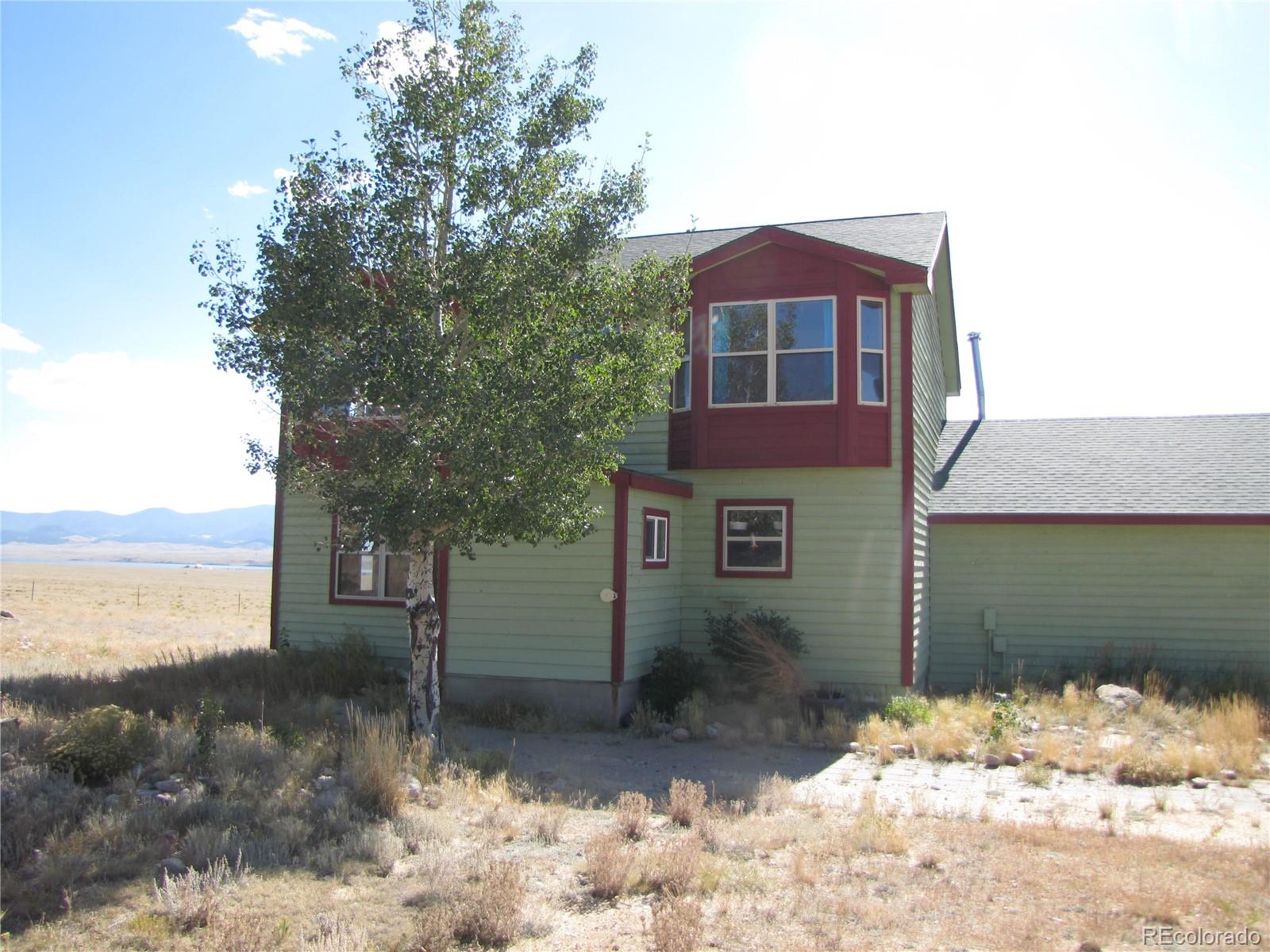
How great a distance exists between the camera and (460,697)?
1242 cm

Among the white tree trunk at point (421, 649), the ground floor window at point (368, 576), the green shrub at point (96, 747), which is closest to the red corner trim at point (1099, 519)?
the ground floor window at point (368, 576)

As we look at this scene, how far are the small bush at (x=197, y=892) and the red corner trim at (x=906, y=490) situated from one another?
957 centimetres

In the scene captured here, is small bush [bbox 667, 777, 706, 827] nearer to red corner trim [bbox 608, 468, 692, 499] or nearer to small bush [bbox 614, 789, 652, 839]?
small bush [bbox 614, 789, 652, 839]

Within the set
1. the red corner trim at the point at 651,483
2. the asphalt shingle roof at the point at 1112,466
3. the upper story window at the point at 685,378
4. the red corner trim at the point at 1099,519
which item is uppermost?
the upper story window at the point at 685,378

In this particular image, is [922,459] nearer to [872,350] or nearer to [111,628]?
[872,350]

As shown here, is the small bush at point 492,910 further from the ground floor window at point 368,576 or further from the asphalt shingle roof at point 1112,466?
the asphalt shingle roof at point 1112,466

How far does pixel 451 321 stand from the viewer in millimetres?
9492

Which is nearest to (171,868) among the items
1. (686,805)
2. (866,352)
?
(686,805)

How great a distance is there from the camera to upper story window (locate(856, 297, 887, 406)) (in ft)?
44.3

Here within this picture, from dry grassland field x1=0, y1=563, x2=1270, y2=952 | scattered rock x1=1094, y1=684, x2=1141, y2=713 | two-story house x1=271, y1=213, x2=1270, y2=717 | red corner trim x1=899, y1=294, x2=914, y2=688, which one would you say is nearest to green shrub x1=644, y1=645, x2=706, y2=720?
two-story house x1=271, y1=213, x2=1270, y2=717

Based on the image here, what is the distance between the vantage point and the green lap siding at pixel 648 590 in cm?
1236

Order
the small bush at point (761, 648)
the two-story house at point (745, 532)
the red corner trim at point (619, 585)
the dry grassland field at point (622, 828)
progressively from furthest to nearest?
1. the small bush at point (761, 648)
2. the two-story house at point (745, 532)
3. the red corner trim at point (619, 585)
4. the dry grassland field at point (622, 828)

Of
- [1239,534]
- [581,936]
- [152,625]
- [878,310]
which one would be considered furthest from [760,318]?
[152,625]

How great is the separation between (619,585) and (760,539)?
9.57 feet
